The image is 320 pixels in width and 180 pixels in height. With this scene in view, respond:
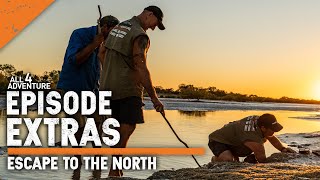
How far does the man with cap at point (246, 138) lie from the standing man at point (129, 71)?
1.81 metres

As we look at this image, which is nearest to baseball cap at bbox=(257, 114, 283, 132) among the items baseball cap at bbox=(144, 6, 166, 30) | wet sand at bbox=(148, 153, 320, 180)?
wet sand at bbox=(148, 153, 320, 180)

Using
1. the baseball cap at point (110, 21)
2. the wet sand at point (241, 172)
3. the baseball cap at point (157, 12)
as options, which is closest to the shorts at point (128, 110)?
the wet sand at point (241, 172)

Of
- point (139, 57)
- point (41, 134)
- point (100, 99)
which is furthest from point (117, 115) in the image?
point (41, 134)

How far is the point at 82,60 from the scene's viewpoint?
5.96 meters

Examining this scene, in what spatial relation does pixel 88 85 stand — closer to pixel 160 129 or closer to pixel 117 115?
pixel 117 115

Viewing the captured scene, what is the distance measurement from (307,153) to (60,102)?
12.5ft

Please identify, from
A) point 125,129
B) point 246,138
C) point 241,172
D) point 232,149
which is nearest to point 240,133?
point 246,138

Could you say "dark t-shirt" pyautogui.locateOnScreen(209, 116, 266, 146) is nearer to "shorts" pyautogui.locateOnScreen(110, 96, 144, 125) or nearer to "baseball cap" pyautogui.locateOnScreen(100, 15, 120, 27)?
"shorts" pyautogui.locateOnScreen(110, 96, 144, 125)

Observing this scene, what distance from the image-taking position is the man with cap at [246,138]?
678 cm

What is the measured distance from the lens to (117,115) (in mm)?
5426

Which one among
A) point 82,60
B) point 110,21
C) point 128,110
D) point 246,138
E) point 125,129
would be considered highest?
point 110,21

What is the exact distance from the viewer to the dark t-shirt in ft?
22.3

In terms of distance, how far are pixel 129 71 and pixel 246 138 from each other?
6.85 feet

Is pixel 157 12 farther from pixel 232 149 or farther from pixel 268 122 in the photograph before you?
pixel 232 149
